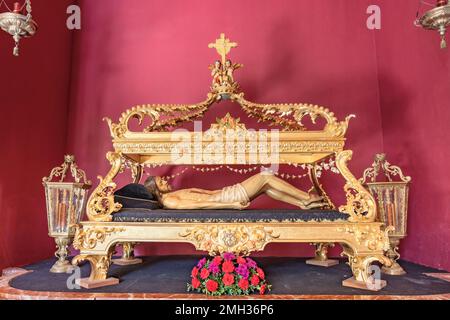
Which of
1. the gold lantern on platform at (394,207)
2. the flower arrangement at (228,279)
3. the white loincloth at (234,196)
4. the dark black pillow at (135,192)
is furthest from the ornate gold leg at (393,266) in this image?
the dark black pillow at (135,192)

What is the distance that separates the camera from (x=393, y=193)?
3.15m

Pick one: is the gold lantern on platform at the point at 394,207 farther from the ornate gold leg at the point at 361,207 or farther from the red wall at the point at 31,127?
the red wall at the point at 31,127

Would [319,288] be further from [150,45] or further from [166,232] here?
[150,45]

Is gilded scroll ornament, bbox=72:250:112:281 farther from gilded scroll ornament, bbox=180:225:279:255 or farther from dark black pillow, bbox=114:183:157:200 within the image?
gilded scroll ornament, bbox=180:225:279:255

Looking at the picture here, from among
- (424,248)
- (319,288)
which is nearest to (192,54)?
(319,288)

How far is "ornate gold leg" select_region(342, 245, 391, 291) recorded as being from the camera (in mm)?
2402

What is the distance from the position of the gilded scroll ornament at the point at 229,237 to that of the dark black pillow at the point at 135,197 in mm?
568

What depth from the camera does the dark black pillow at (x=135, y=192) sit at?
9.41 feet

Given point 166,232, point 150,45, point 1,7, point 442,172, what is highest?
point 150,45

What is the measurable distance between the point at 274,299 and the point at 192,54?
3646 millimetres

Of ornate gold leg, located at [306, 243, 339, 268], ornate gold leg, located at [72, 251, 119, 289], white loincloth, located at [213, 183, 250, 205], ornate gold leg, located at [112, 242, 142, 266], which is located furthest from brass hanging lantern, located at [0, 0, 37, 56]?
ornate gold leg, located at [306, 243, 339, 268]

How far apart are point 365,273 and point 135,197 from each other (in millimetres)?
2143

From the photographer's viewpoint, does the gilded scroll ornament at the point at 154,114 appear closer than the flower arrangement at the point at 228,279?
No

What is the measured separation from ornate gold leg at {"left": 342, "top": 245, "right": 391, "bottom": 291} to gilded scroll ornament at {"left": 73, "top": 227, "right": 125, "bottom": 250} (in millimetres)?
1962
